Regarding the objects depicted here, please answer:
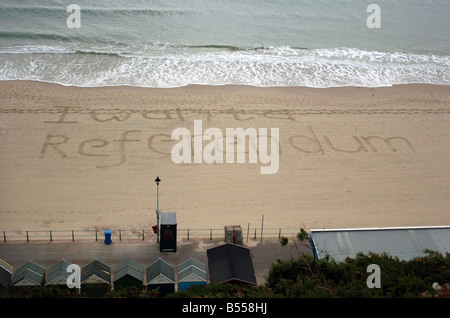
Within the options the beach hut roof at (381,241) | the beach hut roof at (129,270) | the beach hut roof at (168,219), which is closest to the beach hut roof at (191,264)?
the beach hut roof at (129,270)

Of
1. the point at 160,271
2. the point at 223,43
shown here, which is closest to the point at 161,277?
the point at 160,271

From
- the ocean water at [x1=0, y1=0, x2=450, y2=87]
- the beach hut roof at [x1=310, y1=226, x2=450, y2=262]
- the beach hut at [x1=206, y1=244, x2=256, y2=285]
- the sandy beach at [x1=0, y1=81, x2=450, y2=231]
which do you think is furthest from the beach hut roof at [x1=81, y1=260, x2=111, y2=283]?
the ocean water at [x1=0, y1=0, x2=450, y2=87]

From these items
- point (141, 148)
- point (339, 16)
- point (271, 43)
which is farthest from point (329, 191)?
point (339, 16)

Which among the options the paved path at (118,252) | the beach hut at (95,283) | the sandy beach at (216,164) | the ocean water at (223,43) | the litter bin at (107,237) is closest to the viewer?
the beach hut at (95,283)

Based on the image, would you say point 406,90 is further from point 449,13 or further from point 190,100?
point 449,13

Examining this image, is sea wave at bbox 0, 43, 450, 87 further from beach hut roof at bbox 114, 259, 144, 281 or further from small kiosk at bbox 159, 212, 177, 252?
beach hut roof at bbox 114, 259, 144, 281

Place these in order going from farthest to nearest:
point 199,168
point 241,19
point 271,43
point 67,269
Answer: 1. point 241,19
2. point 271,43
3. point 199,168
4. point 67,269

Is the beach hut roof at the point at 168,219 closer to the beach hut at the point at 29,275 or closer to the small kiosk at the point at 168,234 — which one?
the small kiosk at the point at 168,234
